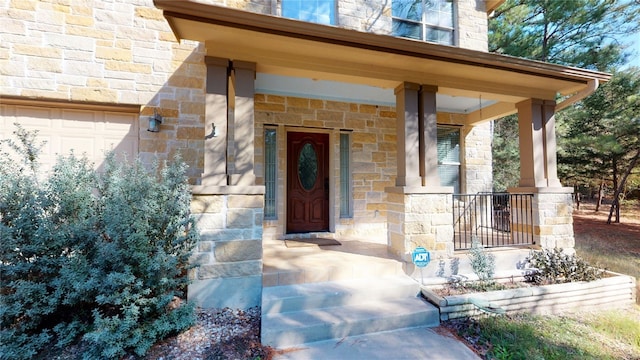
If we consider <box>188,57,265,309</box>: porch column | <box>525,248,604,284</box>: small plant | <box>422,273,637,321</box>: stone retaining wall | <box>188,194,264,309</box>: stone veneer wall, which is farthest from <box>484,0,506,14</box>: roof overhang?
<box>188,194,264,309</box>: stone veneer wall

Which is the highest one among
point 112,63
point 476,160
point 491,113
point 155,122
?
point 112,63

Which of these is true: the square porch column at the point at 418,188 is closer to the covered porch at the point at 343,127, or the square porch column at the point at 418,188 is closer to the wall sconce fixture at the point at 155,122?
the covered porch at the point at 343,127

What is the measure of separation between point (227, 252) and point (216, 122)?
4.79ft

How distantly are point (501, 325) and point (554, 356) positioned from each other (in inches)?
17.8

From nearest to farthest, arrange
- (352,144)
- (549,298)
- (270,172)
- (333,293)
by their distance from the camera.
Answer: (333,293) < (549,298) < (270,172) < (352,144)

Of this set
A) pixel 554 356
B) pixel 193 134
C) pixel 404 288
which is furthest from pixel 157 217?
pixel 554 356

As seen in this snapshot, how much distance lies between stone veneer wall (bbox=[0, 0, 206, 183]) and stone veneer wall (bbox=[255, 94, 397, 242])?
44.0 inches

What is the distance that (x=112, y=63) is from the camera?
4.01m

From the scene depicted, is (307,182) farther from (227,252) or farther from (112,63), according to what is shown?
(112,63)

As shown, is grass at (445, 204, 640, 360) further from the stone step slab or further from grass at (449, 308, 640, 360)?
the stone step slab

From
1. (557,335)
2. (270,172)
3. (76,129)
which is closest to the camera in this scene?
(557,335)

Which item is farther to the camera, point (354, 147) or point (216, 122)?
point (354, 147)

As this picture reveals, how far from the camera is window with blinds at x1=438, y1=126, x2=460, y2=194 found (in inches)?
234

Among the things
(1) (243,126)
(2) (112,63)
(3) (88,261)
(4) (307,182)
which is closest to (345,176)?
(4) (307,182)
